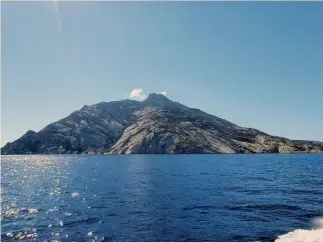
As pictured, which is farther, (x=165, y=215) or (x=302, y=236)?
(x=165, y=215)

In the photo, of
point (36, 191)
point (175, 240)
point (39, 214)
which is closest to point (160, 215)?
point (175, 240)

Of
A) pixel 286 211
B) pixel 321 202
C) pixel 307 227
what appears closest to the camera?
pixel 307 227

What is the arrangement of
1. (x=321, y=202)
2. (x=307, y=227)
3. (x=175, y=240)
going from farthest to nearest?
(x=321, y=202), (x=307, y=227), (x=175, y=240)

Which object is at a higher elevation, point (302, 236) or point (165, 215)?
point (302, 236)

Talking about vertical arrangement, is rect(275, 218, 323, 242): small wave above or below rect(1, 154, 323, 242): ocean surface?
above

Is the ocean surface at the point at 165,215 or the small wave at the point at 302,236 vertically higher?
the small wave at the point at 302,236

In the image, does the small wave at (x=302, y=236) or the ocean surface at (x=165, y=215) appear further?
the ocean surface at (x=165, y=215)

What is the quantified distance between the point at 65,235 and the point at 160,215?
14.2 metres

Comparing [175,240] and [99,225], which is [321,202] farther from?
[99,225]

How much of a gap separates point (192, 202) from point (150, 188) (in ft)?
62.5

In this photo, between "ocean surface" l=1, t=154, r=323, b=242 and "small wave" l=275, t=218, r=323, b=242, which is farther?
"ocean surface" l=1, t=154, r=323, b=242

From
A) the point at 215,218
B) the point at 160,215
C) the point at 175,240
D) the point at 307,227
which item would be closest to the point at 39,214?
the point at 160,215

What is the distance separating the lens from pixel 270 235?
105 ft

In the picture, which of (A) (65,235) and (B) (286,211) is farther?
(B) (286,211)
